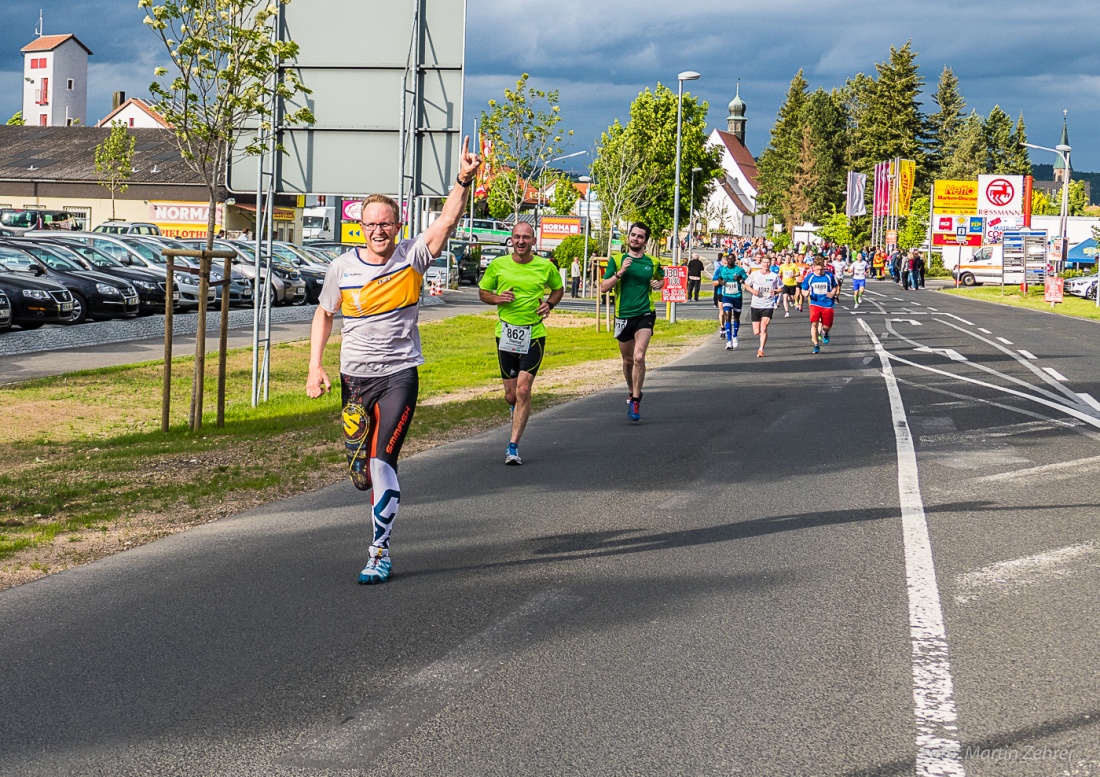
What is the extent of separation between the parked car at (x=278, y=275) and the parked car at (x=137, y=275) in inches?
145

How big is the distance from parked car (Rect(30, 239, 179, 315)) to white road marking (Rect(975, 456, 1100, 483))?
21.7 metres

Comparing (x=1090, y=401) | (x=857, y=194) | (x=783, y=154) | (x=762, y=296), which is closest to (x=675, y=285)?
(x=762, y=296)

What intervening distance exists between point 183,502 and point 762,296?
1585cm

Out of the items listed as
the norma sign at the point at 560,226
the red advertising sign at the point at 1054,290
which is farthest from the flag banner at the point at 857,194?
the red advertising sign at the point at 1054,290

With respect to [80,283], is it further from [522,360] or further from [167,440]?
[522,360]

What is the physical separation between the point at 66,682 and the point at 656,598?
8.33 feet

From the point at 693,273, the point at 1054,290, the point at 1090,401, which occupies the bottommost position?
the point at 1090,401

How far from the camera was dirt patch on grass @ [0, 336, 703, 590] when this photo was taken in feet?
23.7

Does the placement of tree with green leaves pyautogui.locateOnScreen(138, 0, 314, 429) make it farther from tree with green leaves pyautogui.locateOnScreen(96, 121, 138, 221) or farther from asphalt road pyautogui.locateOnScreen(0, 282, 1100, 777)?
tree with green leaves pyautogui.locateOnScreen(96, 121, 138, 221)

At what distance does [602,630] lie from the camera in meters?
5.51

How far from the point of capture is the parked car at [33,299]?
79.3 ft

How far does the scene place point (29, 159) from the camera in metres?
76.1

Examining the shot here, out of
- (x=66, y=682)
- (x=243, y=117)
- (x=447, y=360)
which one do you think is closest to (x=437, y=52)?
(x=243, y=117)

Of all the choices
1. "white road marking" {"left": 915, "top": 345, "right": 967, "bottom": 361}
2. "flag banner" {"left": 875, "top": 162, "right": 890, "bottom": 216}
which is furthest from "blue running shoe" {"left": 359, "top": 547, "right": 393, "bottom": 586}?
"flag banner" {"left": 875, "top": 162, "right": 890, "bottom": 216}
